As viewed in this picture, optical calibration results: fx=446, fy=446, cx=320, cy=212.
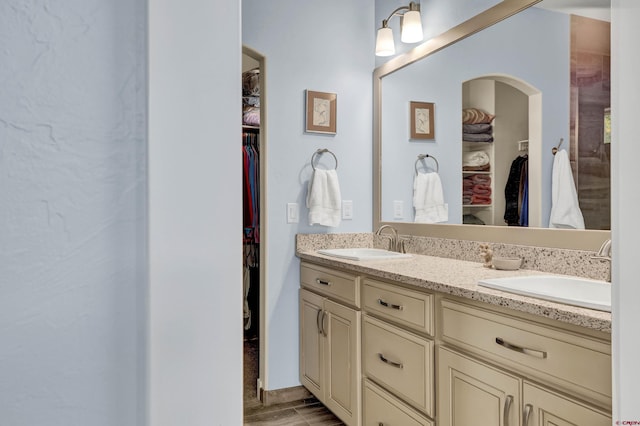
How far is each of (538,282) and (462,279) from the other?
0.29 meters

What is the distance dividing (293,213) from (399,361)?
1.21 metres

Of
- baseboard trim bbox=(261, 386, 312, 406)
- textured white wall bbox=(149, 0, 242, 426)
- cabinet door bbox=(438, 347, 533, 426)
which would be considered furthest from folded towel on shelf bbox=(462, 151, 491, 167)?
textured white wall bbox=(149, 0, 242, 426)

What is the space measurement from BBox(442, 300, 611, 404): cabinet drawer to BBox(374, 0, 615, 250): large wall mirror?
1.94 feet

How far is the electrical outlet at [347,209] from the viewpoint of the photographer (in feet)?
9.46

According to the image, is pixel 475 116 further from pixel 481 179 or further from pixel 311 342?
pixel 311 342

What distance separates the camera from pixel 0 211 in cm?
34

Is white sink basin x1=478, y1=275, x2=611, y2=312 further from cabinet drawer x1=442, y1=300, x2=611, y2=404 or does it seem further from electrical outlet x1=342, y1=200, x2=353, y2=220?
electrical outlet x1=342, y1=200, x2=353, y2=220

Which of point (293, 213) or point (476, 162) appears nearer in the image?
point (476, 162)

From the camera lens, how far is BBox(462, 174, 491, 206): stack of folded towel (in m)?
2.17

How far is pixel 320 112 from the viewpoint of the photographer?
110 inches

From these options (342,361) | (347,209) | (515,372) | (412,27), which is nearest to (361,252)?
(347,209)

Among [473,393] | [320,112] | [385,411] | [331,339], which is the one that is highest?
[320,112]
